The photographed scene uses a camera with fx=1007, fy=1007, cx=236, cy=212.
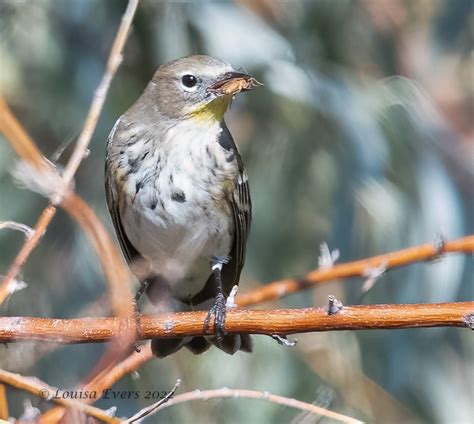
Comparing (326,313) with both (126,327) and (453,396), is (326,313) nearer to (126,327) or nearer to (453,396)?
(126,327)

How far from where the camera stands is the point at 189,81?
2.67 metres

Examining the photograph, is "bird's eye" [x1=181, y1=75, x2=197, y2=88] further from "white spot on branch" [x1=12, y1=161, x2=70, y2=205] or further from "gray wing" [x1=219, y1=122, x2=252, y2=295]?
"white spot on branch" [x1=12, y1=161, x2=70, y2=205]

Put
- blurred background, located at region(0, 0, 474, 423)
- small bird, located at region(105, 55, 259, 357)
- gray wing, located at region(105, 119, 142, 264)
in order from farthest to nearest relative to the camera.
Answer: blurred background, located at region(0, 0, 474, 423), gray wing, located at region(105, 119, 142, 264), small bird, located at region(105, 55, 259, 357)

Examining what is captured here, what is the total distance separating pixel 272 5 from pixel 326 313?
231 centimetres

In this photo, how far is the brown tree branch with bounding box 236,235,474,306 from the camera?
204 centimetres

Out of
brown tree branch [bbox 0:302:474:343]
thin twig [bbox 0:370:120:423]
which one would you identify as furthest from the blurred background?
thin twig [bbox 0:370:120:423]

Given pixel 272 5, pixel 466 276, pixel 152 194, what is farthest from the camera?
pixel 272 5

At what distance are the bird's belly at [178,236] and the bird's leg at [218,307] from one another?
0.07ft

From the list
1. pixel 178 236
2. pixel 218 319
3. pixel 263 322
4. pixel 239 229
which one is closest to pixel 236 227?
pixel 239 229

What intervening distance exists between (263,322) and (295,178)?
1772 millimetres

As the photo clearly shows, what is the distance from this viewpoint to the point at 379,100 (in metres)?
3.56

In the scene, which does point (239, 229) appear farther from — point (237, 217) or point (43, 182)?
point (43, 182)

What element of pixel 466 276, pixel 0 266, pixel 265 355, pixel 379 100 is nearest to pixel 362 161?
pixel 379 100

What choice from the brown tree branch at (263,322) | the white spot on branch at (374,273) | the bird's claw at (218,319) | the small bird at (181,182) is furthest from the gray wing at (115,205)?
the white spot on branch at (374,273)
